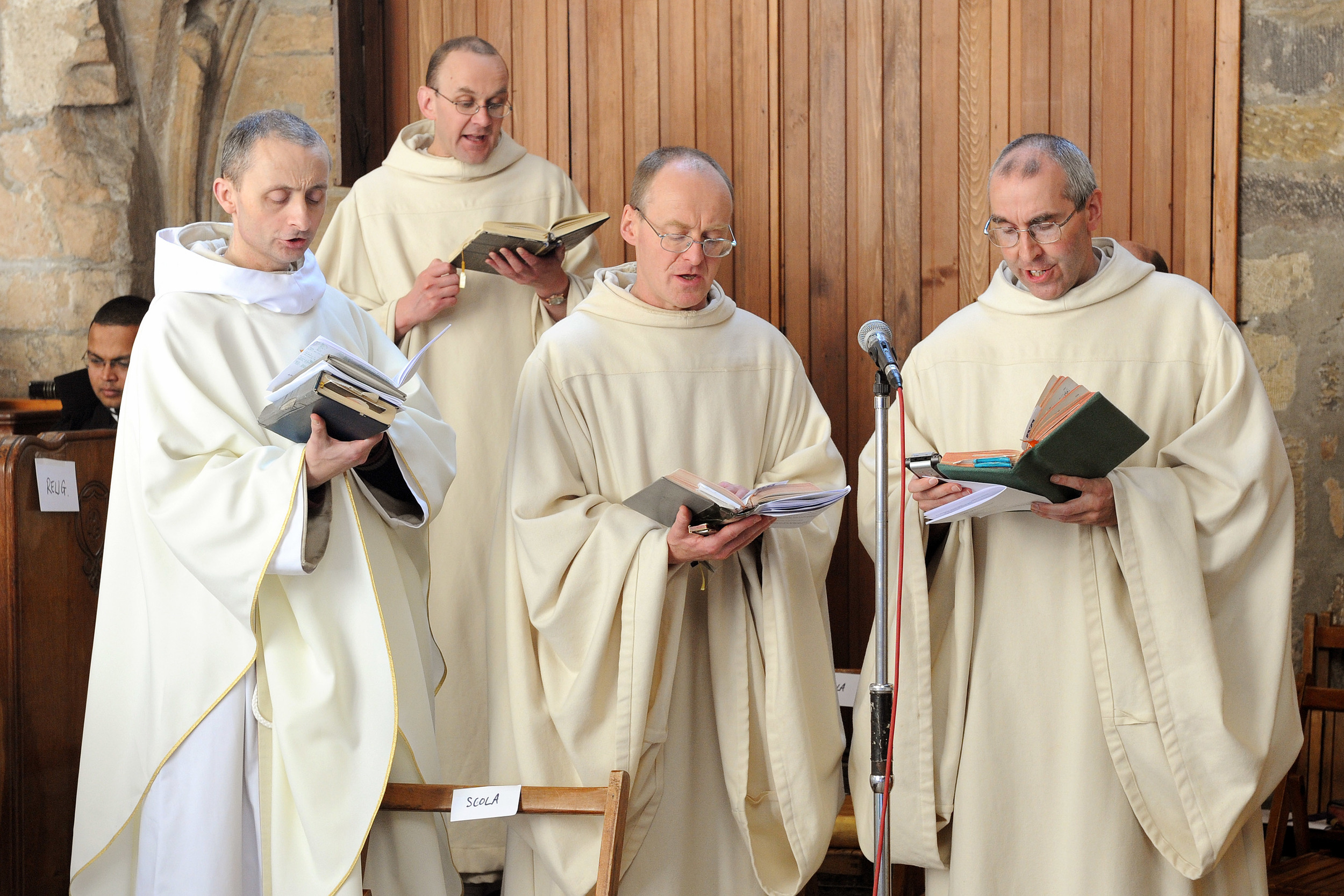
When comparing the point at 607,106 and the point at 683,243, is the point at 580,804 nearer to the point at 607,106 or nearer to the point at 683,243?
the point at 683,243

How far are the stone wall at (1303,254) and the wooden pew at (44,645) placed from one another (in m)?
3.58

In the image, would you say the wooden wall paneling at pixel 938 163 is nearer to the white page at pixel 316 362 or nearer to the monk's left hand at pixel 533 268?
the monk's left hand at pixel 533 268

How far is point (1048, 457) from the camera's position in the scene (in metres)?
2.51

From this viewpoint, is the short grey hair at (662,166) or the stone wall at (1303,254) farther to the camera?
the stone wall at (1303,254)

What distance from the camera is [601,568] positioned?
9.01 ft

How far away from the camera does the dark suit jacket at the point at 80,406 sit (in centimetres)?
385

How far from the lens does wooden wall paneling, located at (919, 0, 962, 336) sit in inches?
184

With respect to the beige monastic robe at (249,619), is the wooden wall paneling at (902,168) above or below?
above

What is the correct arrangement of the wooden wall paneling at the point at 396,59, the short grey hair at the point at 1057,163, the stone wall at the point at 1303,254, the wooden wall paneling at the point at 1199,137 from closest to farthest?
the short grey hair at the point at 1057,163
the stone wall at the point at 1303,254
the wooden wall paneling at the point at 1199,137
the wooden wall paneling at the point at 396,59

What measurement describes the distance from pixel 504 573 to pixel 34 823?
1307 mm

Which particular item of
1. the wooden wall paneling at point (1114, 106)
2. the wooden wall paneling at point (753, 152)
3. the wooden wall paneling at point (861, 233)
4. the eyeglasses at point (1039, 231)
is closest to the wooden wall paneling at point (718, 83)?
the wooden wall paneling at point (753, 152)

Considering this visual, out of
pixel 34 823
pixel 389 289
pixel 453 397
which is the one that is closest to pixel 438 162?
pixel 389 289

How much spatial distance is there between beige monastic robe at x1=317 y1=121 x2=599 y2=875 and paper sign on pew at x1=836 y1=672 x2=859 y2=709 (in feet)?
3.43

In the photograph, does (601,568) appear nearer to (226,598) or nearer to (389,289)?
(226,598)
